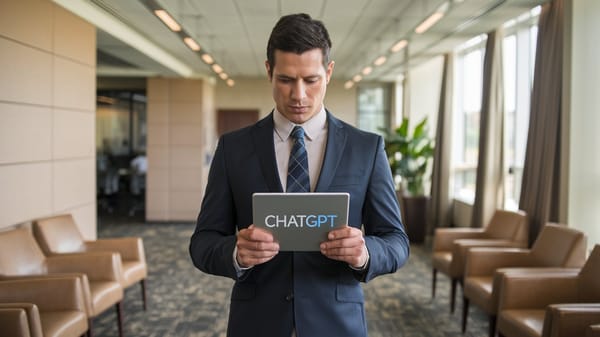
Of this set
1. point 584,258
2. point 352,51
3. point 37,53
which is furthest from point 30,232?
point 352,51

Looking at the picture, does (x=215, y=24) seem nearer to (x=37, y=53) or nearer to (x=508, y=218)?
(x=37, y=53)

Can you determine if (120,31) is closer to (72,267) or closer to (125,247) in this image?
(125,247)

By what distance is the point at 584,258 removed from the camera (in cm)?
427

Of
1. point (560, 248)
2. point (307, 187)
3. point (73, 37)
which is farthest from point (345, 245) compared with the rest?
point (73, 37)

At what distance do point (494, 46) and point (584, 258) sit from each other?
3.50 m

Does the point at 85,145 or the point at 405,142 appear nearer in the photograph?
the point at 85,145

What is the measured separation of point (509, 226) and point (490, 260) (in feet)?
3.04

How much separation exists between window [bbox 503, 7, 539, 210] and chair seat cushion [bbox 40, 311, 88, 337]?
5.47 metres

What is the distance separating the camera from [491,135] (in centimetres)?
688

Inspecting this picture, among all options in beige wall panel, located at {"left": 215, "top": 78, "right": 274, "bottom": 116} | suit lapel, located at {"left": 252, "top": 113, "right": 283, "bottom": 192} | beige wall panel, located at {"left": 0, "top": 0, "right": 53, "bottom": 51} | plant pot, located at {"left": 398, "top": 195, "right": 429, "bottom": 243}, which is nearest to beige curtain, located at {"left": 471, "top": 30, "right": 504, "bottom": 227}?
plant pot, located at {"left": 398, "top": 195, "right": 429, "bottom": 243}

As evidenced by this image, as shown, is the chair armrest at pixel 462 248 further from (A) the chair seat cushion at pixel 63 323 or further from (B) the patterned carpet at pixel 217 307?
(A) the chair seat cushion at pixel 63 323

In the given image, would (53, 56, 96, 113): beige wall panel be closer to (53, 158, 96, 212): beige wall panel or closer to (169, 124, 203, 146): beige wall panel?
(53, 158, 96, 212): beige wall panel

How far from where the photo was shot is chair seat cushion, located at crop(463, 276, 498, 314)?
4199 millimetres

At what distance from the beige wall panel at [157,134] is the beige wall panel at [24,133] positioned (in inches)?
246
